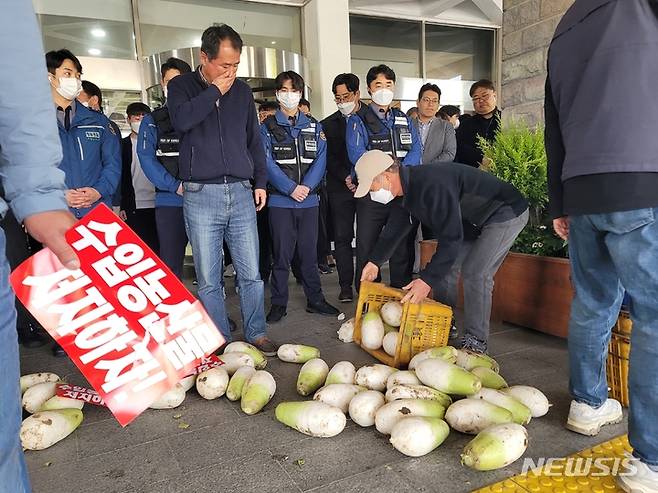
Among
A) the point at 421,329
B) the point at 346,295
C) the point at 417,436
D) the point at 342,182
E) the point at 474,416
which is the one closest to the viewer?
the point at 417,436

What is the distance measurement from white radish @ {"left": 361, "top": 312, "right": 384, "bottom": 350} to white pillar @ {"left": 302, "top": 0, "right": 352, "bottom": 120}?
194 inches

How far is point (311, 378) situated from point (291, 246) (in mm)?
1529

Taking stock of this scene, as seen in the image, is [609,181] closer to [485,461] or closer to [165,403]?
[485,461]

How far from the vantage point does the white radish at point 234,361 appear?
2.55 m

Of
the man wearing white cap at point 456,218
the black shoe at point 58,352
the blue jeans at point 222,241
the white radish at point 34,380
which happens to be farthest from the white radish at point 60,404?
the man wearing white cap at point 456,218

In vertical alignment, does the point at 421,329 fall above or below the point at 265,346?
above

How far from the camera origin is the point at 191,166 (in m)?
2.78

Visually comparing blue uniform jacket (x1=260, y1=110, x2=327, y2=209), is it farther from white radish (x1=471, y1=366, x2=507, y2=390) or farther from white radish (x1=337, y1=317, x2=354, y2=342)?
white radish (x1=471, y1=366, x2=507, y2=390)

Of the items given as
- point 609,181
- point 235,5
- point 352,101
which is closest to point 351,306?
point 352,101

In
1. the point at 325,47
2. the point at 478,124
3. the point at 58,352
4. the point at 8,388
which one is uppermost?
the point at 325,47

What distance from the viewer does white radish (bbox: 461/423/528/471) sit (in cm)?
166

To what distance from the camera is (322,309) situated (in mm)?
3811

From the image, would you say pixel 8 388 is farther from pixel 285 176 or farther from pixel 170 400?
pixel 285 176

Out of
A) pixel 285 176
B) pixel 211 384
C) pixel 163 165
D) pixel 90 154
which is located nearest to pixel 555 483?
pixel 211 384
